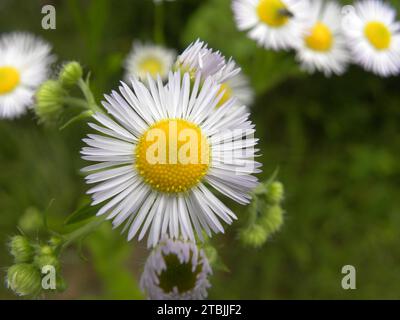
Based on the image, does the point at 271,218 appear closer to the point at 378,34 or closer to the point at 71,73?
the point at 71,73

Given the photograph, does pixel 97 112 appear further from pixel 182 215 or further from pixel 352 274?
pixel 352 274

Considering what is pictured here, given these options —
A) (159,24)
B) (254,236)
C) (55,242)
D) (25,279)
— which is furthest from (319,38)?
(25,279)

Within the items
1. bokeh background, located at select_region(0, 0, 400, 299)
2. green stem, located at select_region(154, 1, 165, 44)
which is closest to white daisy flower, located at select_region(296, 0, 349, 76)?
bokeh background, located at select_region(0, 0, 400, 299)

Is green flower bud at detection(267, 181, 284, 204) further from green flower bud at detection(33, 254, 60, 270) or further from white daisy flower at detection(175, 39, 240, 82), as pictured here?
green flower bud at detection(33, 254, 60, 270)

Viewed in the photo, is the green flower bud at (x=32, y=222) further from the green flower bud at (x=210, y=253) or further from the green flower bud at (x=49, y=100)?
the green flower bud at (x=210, y=253)
